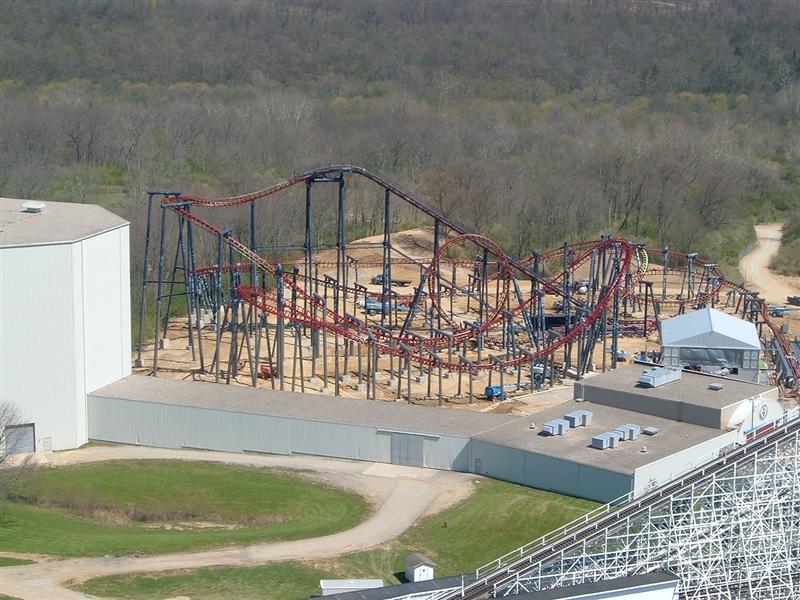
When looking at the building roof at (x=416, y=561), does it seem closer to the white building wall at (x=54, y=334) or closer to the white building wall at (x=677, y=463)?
the white building wall at (x=677, y=463)

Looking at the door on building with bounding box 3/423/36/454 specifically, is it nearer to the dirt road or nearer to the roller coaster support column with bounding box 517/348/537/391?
the roller coaster support column with bounding box 517/348/537/391

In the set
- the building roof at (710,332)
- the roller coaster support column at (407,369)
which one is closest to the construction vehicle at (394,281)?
the roller coaster support column at (407,369)

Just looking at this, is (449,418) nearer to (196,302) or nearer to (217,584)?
(217,584)

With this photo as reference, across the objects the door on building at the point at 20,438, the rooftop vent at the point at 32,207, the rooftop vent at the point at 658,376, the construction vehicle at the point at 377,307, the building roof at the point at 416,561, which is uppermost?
the rooftop vent at the point at 32,207

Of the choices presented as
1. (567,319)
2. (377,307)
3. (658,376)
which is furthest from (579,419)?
(377,307)

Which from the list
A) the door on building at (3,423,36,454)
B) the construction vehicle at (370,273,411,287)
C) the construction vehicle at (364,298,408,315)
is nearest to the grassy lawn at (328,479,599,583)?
the door on building at (3,423,36,454)

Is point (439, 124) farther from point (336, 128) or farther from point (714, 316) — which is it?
point (714, 316)
